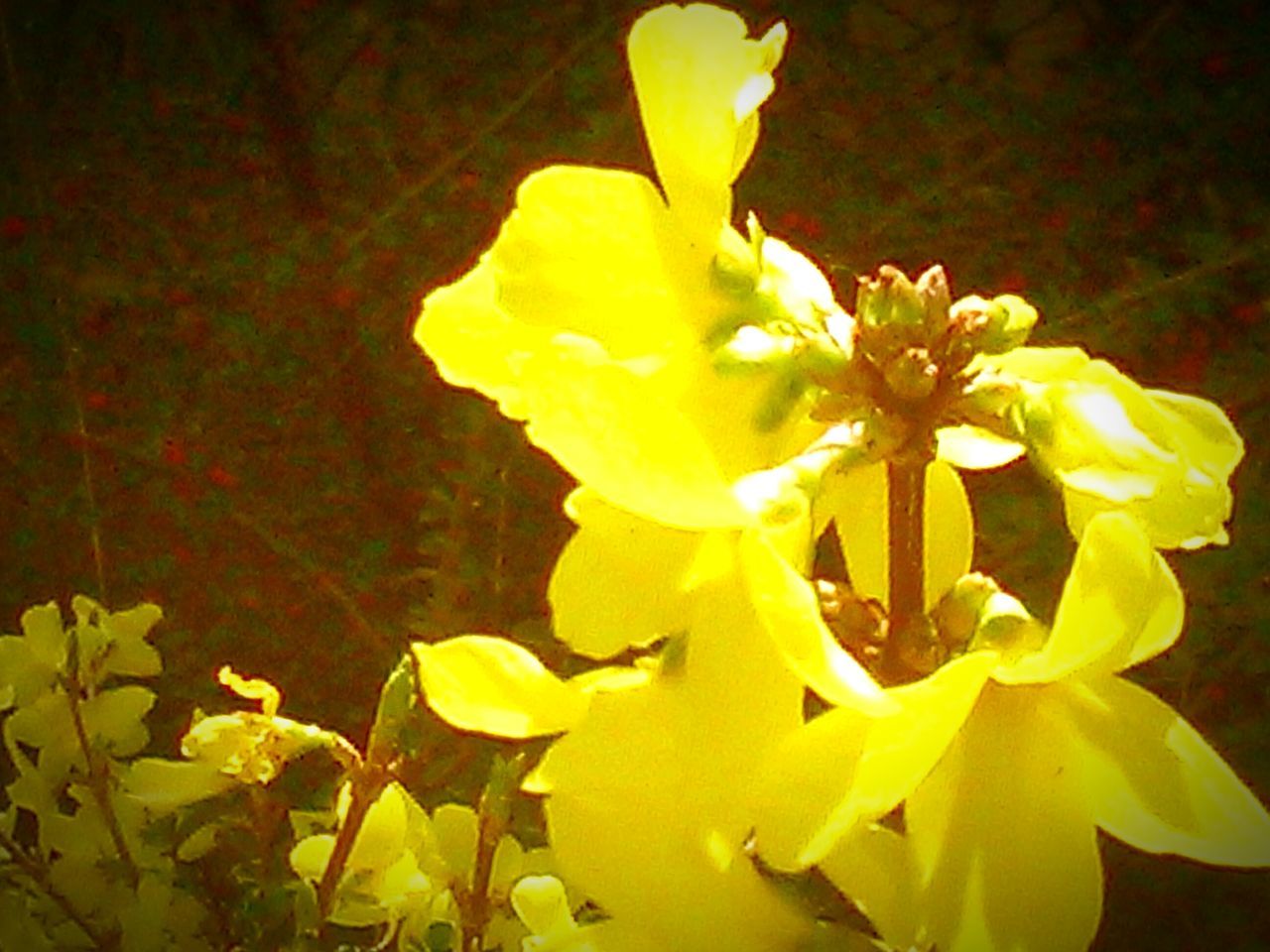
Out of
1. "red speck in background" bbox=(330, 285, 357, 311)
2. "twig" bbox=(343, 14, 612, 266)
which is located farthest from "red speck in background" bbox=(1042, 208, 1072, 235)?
"red speck in background" bbox=(330, 285, 357, 311)

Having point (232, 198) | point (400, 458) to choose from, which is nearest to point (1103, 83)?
point (400, 458)

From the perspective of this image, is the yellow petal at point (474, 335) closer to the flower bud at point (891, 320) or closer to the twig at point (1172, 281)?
the flower bud at point (891, 320)

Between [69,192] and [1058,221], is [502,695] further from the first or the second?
[69,192]

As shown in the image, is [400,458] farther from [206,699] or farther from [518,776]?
[518,776]

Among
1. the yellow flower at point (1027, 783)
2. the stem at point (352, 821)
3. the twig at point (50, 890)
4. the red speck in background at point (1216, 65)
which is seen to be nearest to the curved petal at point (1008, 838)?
the yellow flower at point (1027, 783)

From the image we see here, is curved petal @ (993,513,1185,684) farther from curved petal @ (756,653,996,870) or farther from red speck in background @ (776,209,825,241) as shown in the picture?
red speck in background @ (776,209,825,241)

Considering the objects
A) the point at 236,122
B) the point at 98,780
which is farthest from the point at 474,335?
the point at 236,122
